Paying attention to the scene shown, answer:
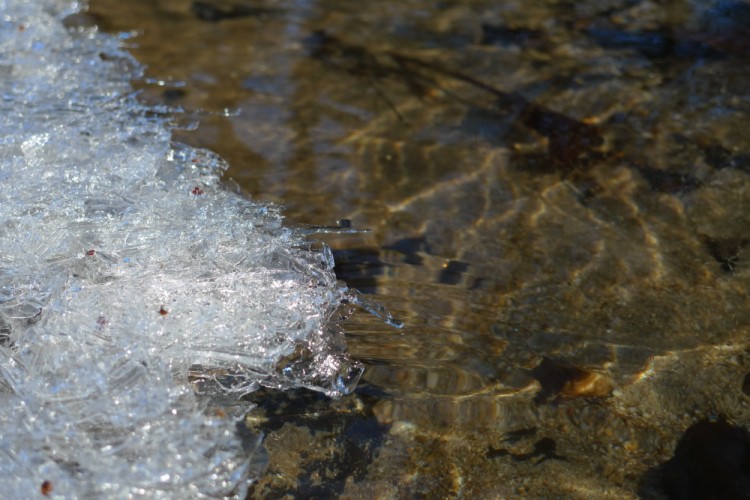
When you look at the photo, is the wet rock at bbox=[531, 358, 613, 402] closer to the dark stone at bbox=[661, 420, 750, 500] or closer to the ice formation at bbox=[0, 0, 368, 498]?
the dark stone at bbox=[661, 420, 750, 500]

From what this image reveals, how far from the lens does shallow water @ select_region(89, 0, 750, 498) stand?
247cm

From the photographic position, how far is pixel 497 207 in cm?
351

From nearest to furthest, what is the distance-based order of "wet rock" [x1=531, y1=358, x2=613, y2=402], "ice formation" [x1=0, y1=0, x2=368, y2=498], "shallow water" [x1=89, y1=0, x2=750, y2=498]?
"ice formation" [x1=0, y1=0, x2=368, y2=498]
"shallow water" [x1=89, y1=0, x2=750, y2=498]
"wet rock" [x1=531, y1=358, x2=613, y2=402]

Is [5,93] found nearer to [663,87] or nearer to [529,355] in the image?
[529,355]

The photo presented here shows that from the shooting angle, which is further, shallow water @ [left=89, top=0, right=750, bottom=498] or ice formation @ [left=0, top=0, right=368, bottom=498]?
shallow water @ [left=89, top=0, right=750, bottom=498]

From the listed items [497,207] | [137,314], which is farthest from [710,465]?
[137,314]

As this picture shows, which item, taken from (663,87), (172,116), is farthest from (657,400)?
(172,116)

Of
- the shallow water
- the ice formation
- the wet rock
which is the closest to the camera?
the ice formation

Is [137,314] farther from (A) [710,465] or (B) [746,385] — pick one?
(B) [746,385]

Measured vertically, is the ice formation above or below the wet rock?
above

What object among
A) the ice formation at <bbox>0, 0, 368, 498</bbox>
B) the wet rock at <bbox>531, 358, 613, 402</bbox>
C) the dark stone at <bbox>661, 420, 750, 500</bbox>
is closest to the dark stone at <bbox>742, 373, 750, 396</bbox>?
the dark stone at <bbox>661, 420, 750, 500</bbox>

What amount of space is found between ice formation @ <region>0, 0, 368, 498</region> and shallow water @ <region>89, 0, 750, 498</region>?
0.18 metres

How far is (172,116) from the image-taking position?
160 inches

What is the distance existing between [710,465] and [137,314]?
1.97m
